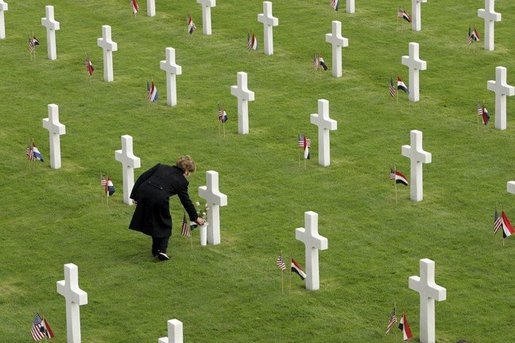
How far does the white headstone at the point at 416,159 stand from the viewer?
89.1 feet

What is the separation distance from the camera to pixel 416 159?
27.3 meters

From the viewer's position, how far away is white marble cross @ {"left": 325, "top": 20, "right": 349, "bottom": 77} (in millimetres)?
33594

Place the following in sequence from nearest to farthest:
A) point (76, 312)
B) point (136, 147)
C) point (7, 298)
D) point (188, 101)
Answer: point (76, 312) → point (7, 298) → point (136, 147) → point (188, 101)

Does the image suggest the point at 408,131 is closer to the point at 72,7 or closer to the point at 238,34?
the point at 238,34

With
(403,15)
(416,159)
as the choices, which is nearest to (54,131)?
(416,159)

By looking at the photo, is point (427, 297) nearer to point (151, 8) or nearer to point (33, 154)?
point (33, 154)

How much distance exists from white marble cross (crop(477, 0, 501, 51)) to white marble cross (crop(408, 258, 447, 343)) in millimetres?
13427

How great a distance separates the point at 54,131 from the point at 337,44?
6.82 m

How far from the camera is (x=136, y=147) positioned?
98.8 feet

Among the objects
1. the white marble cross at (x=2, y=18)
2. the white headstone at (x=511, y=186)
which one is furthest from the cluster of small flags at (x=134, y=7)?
the white headstone at (x=511, y=186)

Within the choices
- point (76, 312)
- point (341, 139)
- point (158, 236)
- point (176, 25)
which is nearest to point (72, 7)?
point (176, 25)

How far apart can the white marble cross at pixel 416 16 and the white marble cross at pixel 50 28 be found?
7244 mm

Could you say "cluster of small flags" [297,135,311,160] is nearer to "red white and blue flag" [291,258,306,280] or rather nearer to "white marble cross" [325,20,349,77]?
"white marble cross" [325,20,349,77]

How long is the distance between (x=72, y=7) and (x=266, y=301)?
1641 cm
